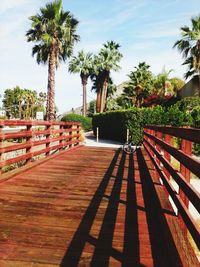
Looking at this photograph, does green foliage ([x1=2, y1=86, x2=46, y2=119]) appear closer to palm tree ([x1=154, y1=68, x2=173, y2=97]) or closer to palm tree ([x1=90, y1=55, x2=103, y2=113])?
palm tree ([x1=90, y1=55, x2=103, y2=113])

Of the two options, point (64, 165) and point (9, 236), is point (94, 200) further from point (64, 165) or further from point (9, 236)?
point (64, 165)

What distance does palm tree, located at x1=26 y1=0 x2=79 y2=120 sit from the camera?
30797mm

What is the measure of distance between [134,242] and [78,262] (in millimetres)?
732

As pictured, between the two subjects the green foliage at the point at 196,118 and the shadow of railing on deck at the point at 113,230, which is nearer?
the shadow of railing on deck at the point at 113,230

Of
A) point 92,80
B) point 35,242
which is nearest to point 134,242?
point 35,242

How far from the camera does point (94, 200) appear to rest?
536 cm

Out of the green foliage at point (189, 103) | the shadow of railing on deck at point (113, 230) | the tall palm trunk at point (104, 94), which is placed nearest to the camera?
the shadow of railing on deck at point (113, 230)

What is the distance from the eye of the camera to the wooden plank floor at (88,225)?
Answer: 3146 mm

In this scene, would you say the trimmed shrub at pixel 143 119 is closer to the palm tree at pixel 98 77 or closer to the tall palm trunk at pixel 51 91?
the tall palm trunk at pixel 51 91

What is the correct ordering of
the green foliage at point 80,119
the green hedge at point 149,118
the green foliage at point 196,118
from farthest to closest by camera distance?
Result: the green foliage at point 80,119
the green hedge at point 149,118
the green foliage at point 196,118

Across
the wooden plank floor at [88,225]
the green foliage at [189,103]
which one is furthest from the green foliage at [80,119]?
the wooden plank floor at [88,225]

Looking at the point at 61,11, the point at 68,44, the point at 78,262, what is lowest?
the point at 78,262

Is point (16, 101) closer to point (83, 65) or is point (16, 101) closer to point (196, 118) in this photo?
point (83, 65)

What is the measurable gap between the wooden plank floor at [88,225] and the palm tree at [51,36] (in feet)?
79.7
